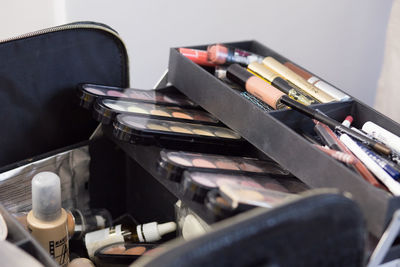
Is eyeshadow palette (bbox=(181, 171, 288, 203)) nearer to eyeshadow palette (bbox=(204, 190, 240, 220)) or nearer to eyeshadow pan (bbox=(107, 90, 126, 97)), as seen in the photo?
eyeshadow palette (bbox=(204, 190, 240, 220))

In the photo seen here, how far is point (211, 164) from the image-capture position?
57cm

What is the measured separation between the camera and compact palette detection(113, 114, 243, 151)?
23.6 inches

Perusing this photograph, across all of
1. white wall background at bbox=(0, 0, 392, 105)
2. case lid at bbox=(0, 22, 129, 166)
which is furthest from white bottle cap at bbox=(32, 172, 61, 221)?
white wall background at bbox=(0, 0, 392, 105)

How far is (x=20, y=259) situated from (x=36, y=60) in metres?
0.28

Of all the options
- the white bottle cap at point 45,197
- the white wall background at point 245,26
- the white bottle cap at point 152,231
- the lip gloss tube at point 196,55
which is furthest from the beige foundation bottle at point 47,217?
the white wall background at point 245,26

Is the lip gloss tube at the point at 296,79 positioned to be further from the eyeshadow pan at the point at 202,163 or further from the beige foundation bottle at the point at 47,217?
the beige foundation bottle at the point at 47,217

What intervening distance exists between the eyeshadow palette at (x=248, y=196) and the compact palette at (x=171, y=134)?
11 cm

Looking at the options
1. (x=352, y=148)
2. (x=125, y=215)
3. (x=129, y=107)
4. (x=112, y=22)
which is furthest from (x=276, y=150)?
(x=112, y=22)

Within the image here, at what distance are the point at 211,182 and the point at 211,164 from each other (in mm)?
58

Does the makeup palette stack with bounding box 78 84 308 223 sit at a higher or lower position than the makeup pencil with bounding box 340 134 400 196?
lower

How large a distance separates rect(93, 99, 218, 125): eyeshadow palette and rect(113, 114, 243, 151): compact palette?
0.01 metres

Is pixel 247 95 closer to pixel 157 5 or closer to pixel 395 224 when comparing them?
pixel 395 224

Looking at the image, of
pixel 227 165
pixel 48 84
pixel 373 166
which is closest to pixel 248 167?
pixel 227 165

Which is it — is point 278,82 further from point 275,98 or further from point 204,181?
point 204,181
